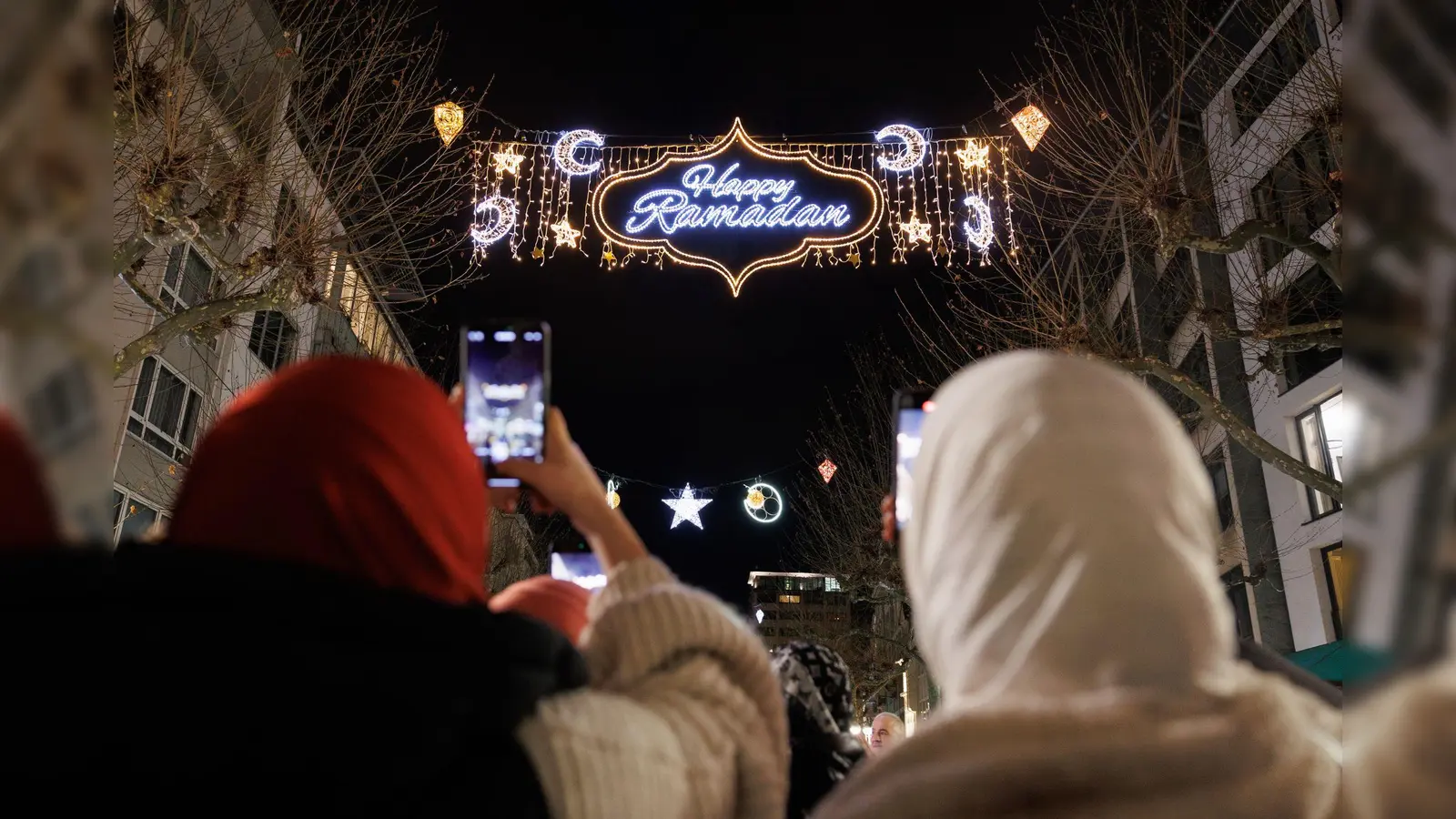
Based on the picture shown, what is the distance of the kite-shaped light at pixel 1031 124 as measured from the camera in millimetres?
8281

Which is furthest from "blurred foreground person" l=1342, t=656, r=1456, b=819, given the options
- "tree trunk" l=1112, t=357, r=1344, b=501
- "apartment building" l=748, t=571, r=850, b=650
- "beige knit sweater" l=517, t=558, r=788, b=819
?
"apartment building" l=748, t=571, r=850, b=650

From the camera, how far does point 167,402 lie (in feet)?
47.0

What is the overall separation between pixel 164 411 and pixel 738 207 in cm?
1195

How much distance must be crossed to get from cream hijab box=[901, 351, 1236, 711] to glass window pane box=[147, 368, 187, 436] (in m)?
16.0

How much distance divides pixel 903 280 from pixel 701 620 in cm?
1571

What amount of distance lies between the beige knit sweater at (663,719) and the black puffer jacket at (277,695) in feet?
0.24

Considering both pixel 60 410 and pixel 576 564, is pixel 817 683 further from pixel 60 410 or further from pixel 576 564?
pixel 60 410

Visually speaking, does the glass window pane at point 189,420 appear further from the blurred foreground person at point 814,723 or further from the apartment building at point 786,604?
the apartment building at point 786,604

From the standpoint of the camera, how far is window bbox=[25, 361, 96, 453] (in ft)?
2.51

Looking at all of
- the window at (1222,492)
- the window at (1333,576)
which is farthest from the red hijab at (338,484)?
the window at (1222,492)

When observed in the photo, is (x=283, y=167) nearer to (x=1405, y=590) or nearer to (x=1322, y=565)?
(x=1405, y=590)

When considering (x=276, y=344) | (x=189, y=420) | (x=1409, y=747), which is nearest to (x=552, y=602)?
(x=1409, y=747)

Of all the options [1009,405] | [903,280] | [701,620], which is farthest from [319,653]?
[903,280]

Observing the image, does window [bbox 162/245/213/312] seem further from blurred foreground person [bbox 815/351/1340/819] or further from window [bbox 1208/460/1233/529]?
window [bbox 1208/460/1233/529]
